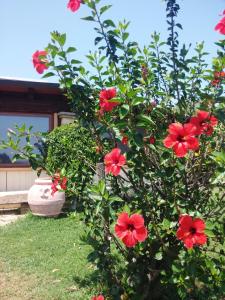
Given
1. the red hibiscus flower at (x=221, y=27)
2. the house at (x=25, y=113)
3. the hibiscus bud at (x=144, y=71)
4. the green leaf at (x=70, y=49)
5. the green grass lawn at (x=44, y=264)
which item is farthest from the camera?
the house at (x=25, y=113)

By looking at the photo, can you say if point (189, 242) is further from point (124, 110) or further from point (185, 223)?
point (124, 110)

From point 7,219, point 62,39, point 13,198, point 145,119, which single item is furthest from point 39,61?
point 13,198

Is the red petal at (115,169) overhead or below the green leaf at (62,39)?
below

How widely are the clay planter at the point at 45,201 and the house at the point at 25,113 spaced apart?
8.56 feet

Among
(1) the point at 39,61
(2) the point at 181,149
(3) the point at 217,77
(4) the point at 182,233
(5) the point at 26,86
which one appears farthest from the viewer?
(5) the point at 26,86

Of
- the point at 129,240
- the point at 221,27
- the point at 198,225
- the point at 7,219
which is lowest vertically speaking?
the point at 7,219

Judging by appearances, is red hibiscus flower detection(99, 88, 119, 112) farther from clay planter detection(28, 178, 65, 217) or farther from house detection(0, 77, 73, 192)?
house detection(0, 77, 73, 192)

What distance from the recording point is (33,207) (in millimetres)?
7891

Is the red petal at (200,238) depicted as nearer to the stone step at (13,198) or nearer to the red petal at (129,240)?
the red petal at (129,240)

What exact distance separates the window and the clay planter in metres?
2.68

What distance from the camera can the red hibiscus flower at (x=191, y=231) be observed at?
84.7 inches

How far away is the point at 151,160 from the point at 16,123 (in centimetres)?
838

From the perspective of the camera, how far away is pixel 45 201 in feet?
25.4

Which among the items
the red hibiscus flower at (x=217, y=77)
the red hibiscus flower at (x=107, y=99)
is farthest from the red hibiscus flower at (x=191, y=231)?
the red hibiscus flower at (x=217, y=77)
